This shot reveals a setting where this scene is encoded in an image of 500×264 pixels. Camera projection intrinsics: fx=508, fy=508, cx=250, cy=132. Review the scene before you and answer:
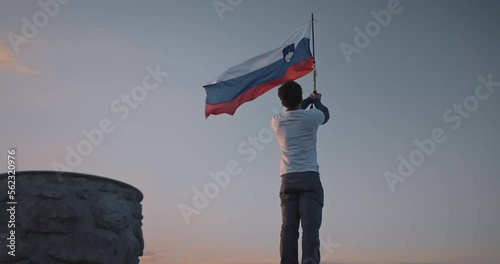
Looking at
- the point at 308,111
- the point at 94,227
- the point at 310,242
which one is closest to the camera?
the point at 310,242

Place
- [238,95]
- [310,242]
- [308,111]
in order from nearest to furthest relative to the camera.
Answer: [310,242]
[308,111]
[238,95]

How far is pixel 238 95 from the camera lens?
8.40 m

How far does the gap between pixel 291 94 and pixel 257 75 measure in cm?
285

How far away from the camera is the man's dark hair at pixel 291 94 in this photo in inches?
223

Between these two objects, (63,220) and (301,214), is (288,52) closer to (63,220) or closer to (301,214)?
(301,214)

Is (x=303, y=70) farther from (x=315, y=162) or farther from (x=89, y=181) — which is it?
(x=89, y=181)

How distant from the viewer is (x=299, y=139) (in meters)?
5.53

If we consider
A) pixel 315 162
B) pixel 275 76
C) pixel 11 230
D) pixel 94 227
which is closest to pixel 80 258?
pixel 94 227

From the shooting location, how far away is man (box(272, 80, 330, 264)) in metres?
5.26

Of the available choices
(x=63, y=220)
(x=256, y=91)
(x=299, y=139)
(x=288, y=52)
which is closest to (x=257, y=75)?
(x=256, y=91)

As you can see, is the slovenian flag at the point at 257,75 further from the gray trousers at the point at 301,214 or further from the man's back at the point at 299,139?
the gray trousers at the point at 301,214

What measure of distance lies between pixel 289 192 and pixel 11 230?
320 cm

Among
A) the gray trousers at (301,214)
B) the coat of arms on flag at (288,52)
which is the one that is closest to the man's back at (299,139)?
the gray trousers at (301,214)

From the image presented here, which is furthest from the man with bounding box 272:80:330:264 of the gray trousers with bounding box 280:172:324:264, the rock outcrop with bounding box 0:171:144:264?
the rock outcrop with bounding box 0:171:144:264
